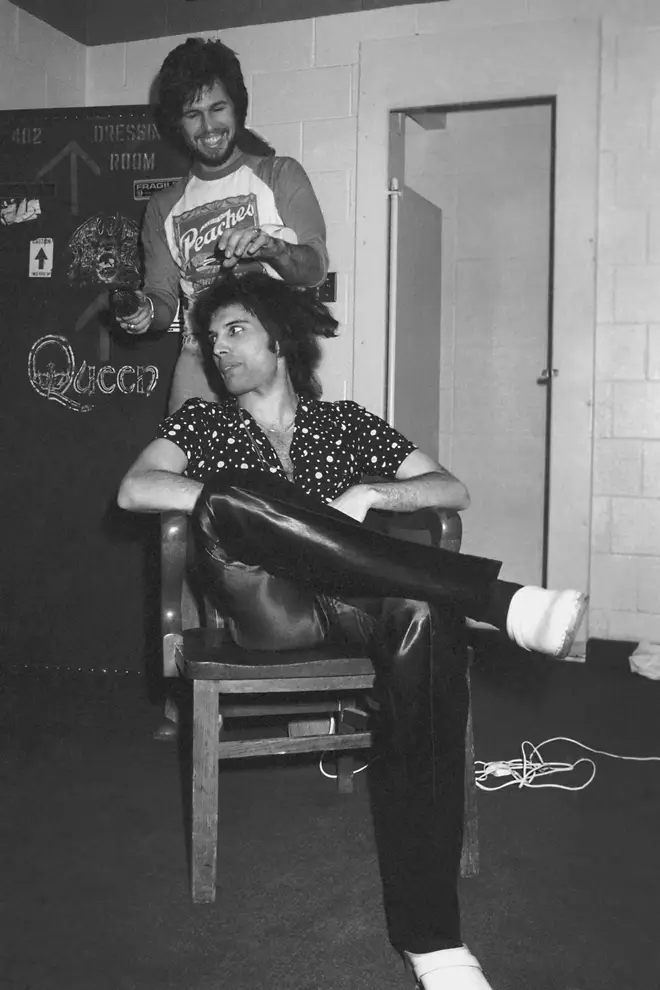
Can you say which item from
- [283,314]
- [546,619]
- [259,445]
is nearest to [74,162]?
[283,314]

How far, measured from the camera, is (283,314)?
7.64 feet

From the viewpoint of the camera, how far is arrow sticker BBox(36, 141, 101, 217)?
3.14 m

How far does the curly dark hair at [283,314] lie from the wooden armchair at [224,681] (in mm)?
500

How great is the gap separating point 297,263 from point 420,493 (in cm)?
77

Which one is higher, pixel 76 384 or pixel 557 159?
pixel 557 159

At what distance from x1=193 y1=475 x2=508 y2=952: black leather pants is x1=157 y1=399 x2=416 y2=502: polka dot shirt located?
1.49 feet

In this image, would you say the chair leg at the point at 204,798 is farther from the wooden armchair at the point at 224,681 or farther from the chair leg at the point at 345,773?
the chair leg at the point at 345,773

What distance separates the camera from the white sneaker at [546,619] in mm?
1559

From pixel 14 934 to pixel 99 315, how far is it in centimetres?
201

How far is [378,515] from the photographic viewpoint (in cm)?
224

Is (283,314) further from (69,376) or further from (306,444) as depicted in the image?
(69,376)

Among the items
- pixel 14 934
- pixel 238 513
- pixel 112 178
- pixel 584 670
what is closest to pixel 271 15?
pixel 112 178

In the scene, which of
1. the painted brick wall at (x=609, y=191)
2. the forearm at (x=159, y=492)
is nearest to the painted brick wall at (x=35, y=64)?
the painted brick wall at (x=609, y=191)

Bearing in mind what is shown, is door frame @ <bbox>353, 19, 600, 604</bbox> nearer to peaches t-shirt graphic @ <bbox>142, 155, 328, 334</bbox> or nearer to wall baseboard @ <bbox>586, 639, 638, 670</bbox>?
wall baseboard @ <bbox>586, 639, 638, 670</bbox>
